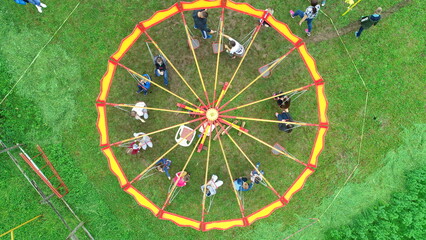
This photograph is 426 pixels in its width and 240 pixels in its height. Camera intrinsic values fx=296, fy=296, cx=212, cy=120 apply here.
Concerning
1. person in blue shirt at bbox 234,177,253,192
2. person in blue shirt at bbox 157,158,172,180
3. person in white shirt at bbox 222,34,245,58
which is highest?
person in white shirt at bbox 222,34,245,58

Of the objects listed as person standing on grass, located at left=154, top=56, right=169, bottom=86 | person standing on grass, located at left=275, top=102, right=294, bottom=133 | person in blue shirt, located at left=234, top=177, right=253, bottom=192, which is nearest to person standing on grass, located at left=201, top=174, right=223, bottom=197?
person in blue shirt, located at left=234, top=177, right=253, bottom=192

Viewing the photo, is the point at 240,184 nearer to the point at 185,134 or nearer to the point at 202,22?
the point at 185,134

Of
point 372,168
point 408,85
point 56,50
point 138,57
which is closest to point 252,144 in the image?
point 372,168

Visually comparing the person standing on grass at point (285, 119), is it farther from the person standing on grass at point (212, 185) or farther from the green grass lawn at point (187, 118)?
the person standing on grass at point (212, 185)

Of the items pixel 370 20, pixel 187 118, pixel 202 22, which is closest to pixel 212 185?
pixel 187 118

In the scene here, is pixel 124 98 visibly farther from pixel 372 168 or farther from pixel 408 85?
pixel 408 85

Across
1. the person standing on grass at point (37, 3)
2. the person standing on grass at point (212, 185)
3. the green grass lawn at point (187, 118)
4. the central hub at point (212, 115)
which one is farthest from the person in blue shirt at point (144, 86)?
the person standing on grass at point (37, 3)

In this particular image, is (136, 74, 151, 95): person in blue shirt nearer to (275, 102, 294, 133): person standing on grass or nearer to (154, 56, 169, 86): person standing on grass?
(154, 56, 169, 86): person standing on grass
